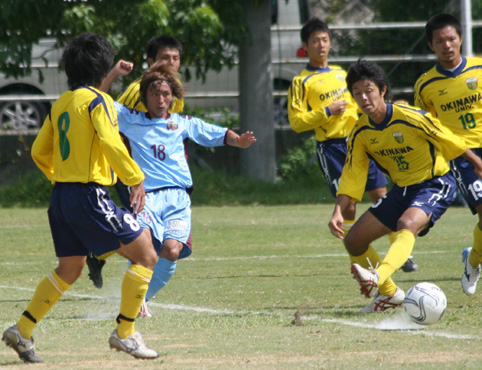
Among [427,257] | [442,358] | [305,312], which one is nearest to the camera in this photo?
[442,358]

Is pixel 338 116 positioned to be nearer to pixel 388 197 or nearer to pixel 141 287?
pixel 388 197

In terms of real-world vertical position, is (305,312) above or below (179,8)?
below

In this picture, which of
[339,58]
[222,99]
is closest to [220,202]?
[222,99]

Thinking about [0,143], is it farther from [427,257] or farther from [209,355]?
[209,355]

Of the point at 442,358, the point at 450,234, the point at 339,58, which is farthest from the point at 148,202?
the point at 339,58

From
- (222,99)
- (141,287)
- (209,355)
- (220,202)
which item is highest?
(141,287)

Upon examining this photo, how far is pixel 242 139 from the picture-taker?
6.26 metres

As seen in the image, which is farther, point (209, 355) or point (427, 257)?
point (427, 257)

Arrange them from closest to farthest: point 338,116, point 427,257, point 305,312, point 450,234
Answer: point 305,312, point 338,116, point 427,257, point 450,234

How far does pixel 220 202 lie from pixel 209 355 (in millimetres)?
10835

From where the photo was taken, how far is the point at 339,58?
1786cm

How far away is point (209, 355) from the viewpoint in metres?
4.69

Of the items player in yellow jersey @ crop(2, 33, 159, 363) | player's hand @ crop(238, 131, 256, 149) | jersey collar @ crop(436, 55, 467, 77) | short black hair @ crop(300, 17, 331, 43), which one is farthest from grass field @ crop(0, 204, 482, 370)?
short black hair @ crop(300, 17, 331, 43)

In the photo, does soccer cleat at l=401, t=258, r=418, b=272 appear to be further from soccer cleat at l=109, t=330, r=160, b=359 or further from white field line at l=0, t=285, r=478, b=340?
soccer cleat at l=109, t=330, r=160, b=359
